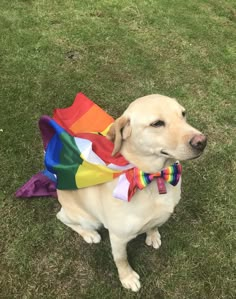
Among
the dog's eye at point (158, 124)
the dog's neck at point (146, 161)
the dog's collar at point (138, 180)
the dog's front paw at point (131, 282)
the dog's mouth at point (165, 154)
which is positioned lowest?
the dog's front paw at point (131, 282)

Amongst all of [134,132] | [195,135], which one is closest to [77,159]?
[134,132]

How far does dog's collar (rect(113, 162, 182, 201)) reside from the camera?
260 centimetres

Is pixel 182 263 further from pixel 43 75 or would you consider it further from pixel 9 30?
pixel 9 30

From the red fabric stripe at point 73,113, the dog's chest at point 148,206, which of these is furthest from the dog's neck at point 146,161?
the red fabric stripe at point 73,113

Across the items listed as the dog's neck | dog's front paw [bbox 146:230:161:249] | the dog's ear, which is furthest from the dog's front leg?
the dog's ear

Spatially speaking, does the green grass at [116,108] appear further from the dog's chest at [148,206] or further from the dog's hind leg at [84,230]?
the dog's chest at [148,206]

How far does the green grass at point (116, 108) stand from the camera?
10.6 ft

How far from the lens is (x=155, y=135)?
242 cm

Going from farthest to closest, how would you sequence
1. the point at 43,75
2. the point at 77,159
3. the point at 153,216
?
1. the point at 43,75
2. the point at 77,159
3. the point at 153,216

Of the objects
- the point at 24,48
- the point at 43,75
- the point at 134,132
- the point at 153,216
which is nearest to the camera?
the point at 134,132

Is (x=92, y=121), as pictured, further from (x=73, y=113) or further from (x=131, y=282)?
(x=131, y=282)

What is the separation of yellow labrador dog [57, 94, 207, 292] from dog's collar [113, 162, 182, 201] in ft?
0.13

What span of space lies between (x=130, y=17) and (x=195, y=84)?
1585 millimetres

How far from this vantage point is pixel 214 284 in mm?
3168
